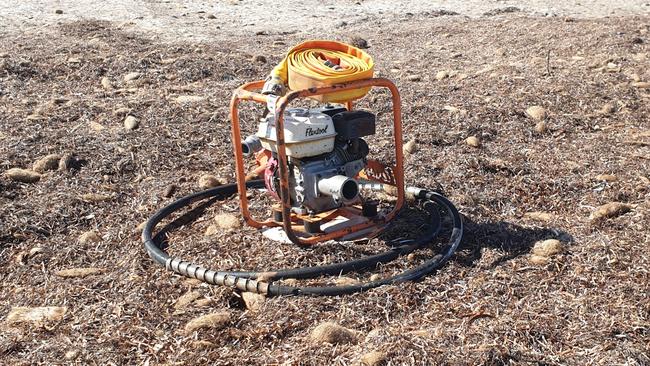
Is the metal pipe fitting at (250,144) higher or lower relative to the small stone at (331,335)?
higher

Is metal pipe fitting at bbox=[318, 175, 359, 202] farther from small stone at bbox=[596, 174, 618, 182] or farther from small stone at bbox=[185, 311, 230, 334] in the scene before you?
small stone at bbox=[596, 174, 618, 182]

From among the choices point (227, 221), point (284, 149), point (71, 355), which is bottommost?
point (227, 221)

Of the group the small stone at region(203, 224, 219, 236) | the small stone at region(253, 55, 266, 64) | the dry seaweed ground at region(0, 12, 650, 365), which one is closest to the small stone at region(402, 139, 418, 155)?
the dry seaweed ground at region(0, 12, 650, 365)

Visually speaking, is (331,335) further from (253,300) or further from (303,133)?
(303,133)

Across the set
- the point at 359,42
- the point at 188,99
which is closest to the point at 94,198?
the point at 188,99

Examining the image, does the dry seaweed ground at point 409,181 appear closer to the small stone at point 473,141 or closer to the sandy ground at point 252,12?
the small stone at point 473,141

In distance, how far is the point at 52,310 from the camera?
4.51 meters

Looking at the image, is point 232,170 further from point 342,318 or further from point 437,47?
point 437,47

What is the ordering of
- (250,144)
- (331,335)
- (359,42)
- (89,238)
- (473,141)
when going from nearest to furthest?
1. (331,335)
2. (250,144)
3. (89,238)
4. (473,141)
5. (359,42)

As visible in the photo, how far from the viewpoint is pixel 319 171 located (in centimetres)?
495

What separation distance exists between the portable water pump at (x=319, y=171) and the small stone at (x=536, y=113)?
93.5 inches

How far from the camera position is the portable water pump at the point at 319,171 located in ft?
15.1

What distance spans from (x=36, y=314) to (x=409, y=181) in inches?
114

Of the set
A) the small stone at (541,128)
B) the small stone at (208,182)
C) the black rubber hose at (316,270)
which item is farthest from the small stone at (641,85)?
the small stone at (208,182)
